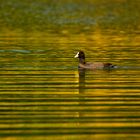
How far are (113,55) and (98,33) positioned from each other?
10578 mm

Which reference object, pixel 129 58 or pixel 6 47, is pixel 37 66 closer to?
pixel 129 58

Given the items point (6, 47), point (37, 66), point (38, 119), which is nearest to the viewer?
point (38, 119)

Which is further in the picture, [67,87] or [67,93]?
[67,87]

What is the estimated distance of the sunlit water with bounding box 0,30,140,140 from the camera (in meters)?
15.8

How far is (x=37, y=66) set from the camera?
82.8ft

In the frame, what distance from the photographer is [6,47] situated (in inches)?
1233

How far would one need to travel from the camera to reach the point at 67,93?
19.9 meters

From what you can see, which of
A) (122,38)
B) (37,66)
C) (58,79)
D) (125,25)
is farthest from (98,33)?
(58,79)

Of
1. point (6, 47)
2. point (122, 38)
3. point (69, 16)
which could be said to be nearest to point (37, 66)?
point (6, 47)

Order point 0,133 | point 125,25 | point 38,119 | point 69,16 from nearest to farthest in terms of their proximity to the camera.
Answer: point 0,133
point 38,119
point 125,25
point 69,16

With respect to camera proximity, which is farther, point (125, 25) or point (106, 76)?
point (125, 25)

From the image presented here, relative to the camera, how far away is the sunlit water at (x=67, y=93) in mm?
15781

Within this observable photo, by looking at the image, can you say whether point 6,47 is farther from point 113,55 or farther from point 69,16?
point 69,16

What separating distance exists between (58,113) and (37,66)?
802cm
